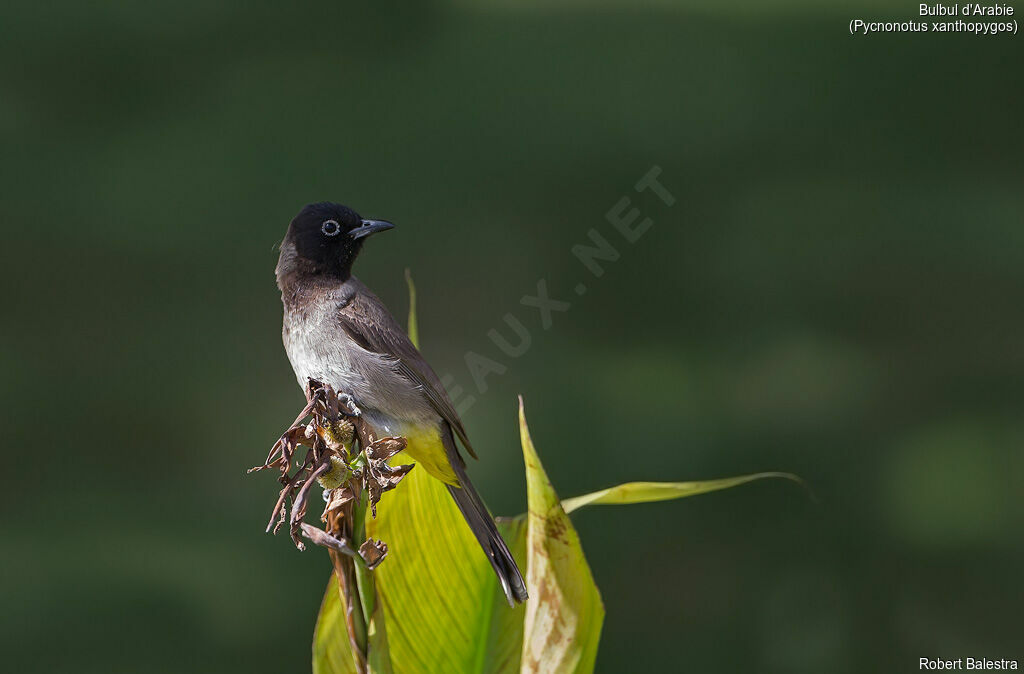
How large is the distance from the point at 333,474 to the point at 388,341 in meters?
0.35

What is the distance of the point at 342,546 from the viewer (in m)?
0.48

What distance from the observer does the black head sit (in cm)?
84

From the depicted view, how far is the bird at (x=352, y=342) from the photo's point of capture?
833mm

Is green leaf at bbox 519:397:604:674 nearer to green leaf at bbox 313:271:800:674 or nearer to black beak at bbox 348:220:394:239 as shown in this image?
green leaf at bbox 313:271:800:674

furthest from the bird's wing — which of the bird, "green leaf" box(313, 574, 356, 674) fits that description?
"green leaf" box(313, 574, 356, 674)

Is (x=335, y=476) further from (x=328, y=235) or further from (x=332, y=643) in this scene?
(x=328, y=235)

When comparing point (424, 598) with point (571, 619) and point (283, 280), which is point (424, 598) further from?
point (283, 280)

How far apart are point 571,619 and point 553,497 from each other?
3.2 inches

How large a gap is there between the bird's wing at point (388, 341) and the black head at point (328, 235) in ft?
0.12

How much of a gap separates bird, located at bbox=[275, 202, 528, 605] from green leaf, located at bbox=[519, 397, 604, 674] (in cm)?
22

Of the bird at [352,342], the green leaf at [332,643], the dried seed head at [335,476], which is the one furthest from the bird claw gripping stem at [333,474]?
the bird at [352,342]

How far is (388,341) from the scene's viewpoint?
879 mm

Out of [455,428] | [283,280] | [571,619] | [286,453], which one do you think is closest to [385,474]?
[286,453]

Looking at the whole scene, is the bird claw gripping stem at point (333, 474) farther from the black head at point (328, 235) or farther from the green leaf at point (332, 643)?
the black head at point (328, 235)
